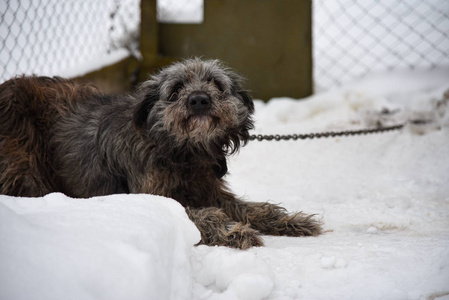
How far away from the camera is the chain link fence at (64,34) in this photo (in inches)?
244

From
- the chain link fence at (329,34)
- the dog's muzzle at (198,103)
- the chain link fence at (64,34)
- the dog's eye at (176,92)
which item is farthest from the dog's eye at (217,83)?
the chain link fence at (329,34)

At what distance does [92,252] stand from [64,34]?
560 centimetres

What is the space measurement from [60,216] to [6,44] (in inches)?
174

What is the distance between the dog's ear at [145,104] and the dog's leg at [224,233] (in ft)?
2.92

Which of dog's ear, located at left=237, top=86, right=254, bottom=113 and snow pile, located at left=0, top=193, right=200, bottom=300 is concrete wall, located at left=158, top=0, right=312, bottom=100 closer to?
dog's ear, located at left=237, top=86, right=254, bottom=113

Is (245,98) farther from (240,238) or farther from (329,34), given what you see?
(329,34)

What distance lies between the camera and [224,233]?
11.3 ft

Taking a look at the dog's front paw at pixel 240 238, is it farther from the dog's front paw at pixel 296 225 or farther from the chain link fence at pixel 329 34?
the chain link fence at pixel 329 34

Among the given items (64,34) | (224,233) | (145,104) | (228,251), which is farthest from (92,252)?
(64,34)

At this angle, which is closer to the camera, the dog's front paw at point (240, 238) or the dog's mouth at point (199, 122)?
the dog's front paw at point (240, 238)

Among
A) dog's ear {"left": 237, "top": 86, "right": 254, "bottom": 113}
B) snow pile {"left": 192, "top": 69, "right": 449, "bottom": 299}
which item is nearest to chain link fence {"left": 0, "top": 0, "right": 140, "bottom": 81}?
snow pile {"left": 192, "top": 69, "right": 449, "bottom": 299}

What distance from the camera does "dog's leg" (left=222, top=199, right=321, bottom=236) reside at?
3.89 metres

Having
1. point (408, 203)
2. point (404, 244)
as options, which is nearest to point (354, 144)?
point (408, 203)

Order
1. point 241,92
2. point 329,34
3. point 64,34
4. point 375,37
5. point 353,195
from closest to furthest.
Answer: point 241,92, point 353,195, point 64,34, point 375,37, point 329,34
